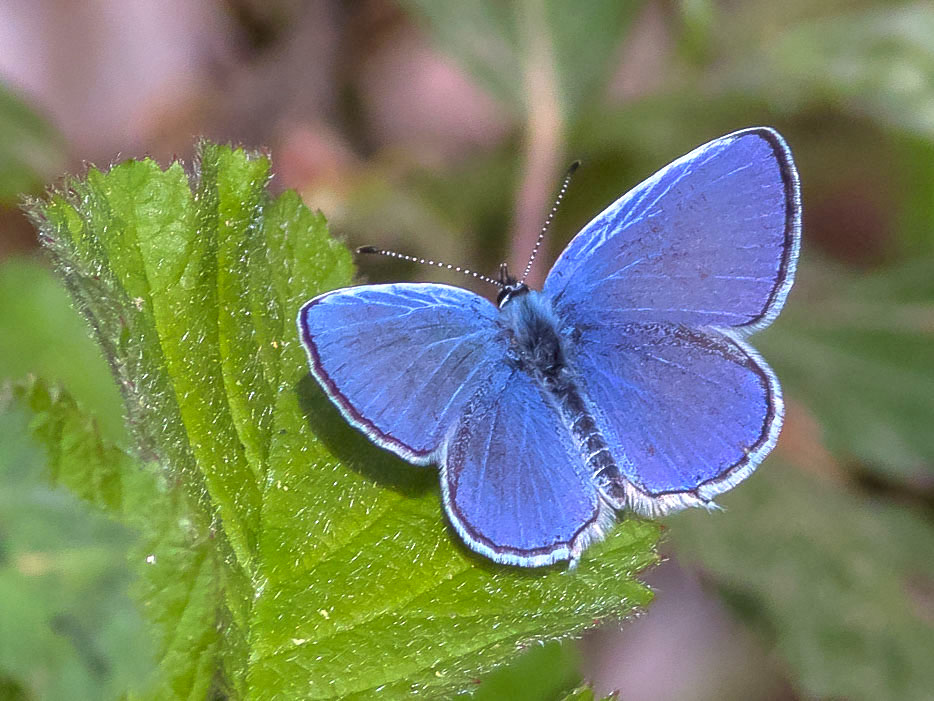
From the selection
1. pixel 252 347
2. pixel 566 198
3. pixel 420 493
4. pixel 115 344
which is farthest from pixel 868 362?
pixel 115 344

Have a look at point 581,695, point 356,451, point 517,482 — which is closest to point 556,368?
point 517,482

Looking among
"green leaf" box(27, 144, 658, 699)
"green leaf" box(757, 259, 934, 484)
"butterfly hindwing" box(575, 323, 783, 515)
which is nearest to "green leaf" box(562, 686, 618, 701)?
"green leaf" box(27, 144, 658, 699)

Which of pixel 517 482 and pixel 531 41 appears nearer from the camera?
pixel 517 482

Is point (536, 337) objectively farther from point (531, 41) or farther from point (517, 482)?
point (531, 41)

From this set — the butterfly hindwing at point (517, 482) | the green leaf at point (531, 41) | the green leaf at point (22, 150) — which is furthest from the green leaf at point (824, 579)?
the green leaf at point (22, 150)

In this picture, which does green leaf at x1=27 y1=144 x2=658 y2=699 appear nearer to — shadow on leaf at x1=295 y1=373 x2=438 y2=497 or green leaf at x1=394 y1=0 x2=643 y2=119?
shadow on leaf at x1=295 y1=373 x2=438 y2=497

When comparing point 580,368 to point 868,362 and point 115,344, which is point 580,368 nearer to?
point 115,344

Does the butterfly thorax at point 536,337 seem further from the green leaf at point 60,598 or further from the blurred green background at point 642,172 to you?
the green leaf at point 60,598
